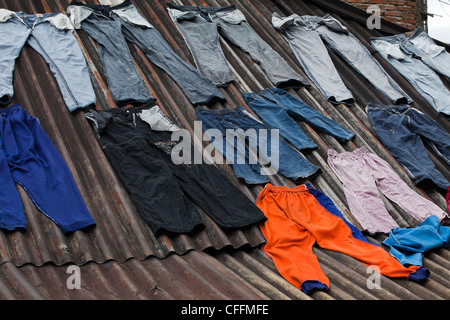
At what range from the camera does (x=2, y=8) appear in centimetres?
675

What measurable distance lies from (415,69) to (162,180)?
4.70 m

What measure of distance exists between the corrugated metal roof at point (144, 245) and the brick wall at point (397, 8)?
405 cm

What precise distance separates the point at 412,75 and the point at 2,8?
567cm

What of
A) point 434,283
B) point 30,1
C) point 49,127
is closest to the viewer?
point 434,283

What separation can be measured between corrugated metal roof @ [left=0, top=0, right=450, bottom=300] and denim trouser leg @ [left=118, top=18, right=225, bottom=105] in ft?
0.36

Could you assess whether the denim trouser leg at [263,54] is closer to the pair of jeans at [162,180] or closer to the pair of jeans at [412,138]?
the pair of jeans at [412,138]

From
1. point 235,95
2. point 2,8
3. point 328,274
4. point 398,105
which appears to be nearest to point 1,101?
point 2,8

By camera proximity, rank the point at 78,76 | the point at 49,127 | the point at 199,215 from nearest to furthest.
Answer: the point at 199,215 → the point at 49,127 → the point at 78,76

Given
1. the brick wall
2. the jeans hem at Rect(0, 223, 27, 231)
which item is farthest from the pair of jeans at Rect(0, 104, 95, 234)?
the brick wall

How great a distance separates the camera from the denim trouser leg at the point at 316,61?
22.4 feet

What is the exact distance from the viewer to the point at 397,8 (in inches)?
392

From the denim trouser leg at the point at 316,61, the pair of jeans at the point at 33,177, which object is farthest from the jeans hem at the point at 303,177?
the pair of jeans at the point at 33,177

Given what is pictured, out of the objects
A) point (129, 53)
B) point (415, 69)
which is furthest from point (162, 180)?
point (415, 69)

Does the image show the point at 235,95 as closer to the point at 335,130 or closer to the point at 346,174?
the point at 335,130
